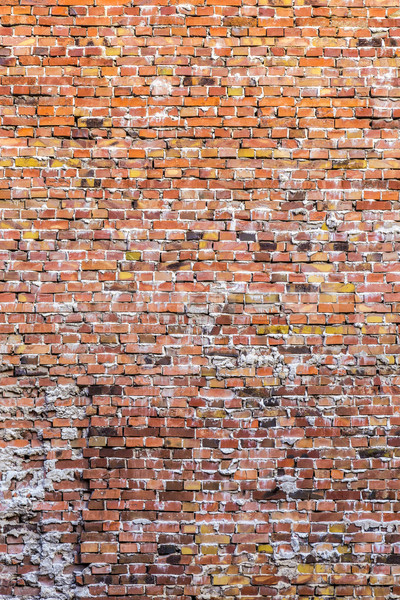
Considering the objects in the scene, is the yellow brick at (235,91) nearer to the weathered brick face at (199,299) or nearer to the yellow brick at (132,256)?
the weathered brick face at (199,299)

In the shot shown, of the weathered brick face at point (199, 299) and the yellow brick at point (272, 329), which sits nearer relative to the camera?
the weathered brick face at point (199, 299)

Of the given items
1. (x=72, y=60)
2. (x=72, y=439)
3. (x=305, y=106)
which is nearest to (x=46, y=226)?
(x=72, y=60)

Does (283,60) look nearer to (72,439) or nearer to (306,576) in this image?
(72,439)

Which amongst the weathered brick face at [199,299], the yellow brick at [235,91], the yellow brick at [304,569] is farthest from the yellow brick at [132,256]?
the yellow brick at [304,569]

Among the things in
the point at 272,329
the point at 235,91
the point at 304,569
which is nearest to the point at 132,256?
the point at 272,329

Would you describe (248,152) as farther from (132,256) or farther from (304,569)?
(304,569)

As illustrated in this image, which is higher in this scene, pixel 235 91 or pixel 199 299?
pixel 235 91

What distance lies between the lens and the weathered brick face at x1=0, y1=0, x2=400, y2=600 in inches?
118

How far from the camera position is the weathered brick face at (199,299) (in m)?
3.00

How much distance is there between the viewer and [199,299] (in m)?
3.12

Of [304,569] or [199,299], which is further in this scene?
[199,299]

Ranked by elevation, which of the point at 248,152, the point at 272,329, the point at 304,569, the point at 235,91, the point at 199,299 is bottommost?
the point at 304,569

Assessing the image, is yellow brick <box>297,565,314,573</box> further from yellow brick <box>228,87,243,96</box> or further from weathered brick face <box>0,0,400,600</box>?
yellow brick <box>228,87,243,96</box>

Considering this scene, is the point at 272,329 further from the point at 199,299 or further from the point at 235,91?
the point at 235,91
